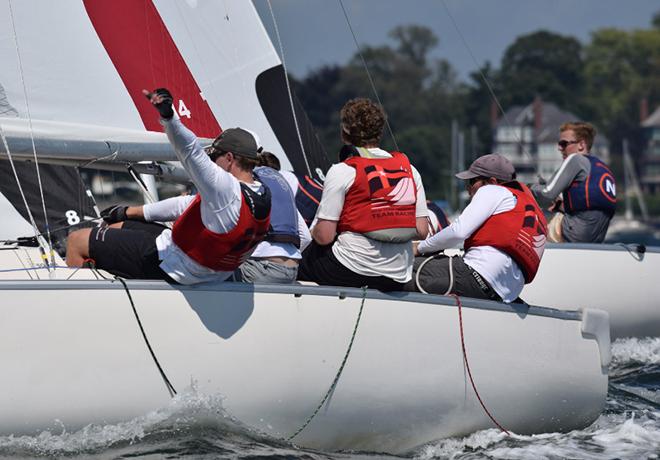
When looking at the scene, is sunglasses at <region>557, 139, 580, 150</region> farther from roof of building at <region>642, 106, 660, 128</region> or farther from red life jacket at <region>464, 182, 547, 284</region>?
roof of building at <region>642, 106, 660, 128</region>

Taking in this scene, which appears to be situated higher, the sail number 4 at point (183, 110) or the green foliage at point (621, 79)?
the sail number 4 at point (183, 110)

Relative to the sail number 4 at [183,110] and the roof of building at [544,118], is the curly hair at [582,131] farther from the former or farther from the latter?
the roof of building at [544,118]

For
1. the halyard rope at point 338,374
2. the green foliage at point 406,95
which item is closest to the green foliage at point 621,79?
the green foliage at point 406,95

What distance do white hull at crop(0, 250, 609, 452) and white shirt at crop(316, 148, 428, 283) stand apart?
18 centimetres

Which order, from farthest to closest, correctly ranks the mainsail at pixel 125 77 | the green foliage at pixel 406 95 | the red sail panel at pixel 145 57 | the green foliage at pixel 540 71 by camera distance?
the green foliage at pixel 540 71, the green foliage at pixel 406 95, the red sail panel at pixel 145 57, the mainsail at pixel 125 77

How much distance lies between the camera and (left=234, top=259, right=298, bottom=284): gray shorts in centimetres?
405

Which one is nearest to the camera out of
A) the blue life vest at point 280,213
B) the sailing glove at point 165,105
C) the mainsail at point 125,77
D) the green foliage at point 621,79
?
the sailing glove at point 165,105

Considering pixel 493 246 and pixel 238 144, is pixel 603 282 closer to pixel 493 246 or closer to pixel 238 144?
pixel 493 246

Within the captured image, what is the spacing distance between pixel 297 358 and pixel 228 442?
0.36m

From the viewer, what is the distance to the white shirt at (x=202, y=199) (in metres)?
3.46

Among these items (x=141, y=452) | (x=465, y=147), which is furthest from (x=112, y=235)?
(x=465, y=147)

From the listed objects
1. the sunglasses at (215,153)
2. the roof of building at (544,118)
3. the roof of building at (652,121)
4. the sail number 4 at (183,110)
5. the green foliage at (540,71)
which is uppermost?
the sail number 4 at (183,110)

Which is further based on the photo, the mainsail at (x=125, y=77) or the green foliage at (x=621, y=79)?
the green foliage at (x=621, y=79)

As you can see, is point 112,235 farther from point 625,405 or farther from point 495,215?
point 625,405
